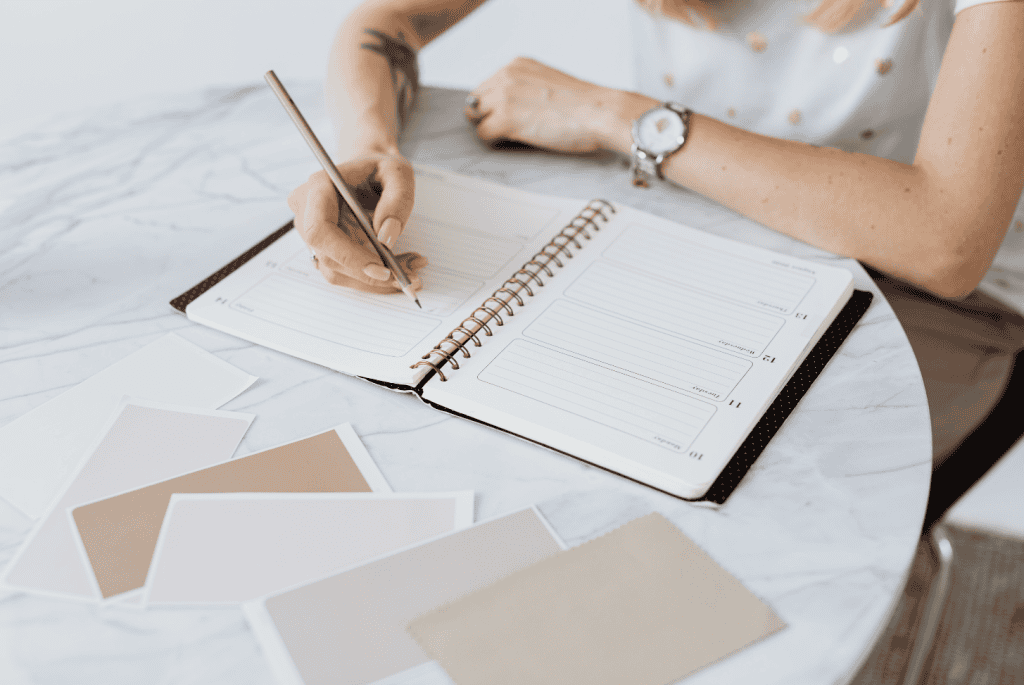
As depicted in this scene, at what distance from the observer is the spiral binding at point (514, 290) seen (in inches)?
24.2

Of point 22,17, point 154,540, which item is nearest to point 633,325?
point 154,540

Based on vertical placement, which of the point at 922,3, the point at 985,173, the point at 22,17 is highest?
the point at 922,3

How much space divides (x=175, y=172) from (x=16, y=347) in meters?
0.32

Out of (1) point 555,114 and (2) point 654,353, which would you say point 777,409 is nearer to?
(2) point 654,353

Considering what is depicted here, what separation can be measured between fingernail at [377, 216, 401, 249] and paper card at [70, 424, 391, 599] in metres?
0.19

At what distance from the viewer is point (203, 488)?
1.77 feet

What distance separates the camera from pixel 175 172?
3.03 ft

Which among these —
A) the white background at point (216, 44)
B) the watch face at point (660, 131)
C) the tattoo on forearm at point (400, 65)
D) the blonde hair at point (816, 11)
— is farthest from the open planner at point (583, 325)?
the white background at point (216, 44)

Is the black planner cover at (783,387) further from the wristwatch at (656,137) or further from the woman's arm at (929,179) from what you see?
the wristwatch at (656,137)

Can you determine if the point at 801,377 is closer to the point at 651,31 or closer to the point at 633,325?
the point at 633,325

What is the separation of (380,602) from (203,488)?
17cm

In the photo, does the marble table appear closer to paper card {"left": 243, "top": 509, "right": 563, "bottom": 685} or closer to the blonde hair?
paper card {"left": 243, "top": 509, "right": 563, "bottom": 685}

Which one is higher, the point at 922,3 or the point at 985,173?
the point at 922,3

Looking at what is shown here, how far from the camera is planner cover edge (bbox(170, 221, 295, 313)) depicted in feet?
2.35
